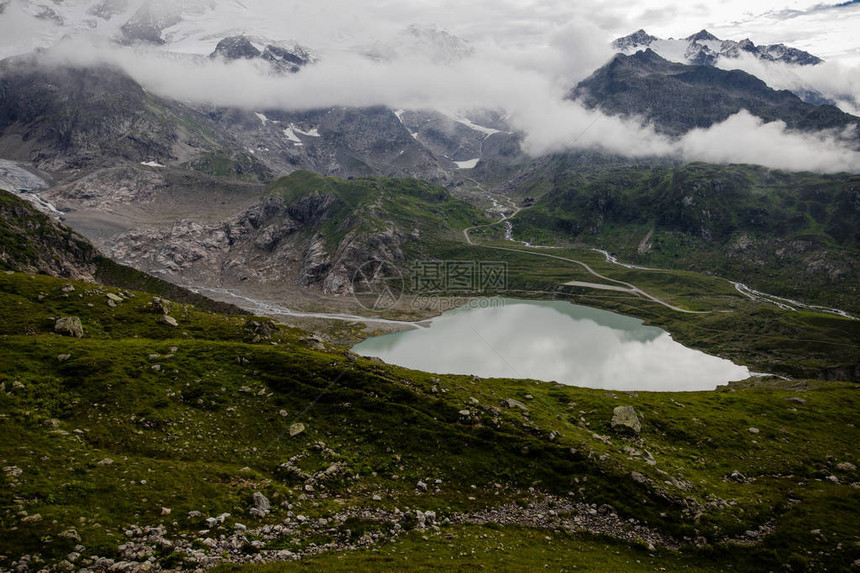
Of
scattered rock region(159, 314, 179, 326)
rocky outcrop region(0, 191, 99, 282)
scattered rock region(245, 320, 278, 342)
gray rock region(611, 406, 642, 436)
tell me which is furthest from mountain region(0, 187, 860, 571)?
rocky outcrop region(0, 191, 99, 282)

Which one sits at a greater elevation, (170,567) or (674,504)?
(170,567)

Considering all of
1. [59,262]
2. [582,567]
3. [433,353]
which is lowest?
[433,353]

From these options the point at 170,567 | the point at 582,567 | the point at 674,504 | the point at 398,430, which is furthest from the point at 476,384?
the point at 170,567

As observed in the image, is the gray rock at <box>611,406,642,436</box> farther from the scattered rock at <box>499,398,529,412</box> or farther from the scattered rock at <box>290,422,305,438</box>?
the scattered rock at <box>290,422,305,438</box>

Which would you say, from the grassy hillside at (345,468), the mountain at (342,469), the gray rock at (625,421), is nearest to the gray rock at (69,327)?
the mountain at (342,469)

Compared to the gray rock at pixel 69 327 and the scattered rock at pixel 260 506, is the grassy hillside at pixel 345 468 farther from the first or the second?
the gray rock at pixel 69 327

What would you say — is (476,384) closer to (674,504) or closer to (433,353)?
(674,504)
